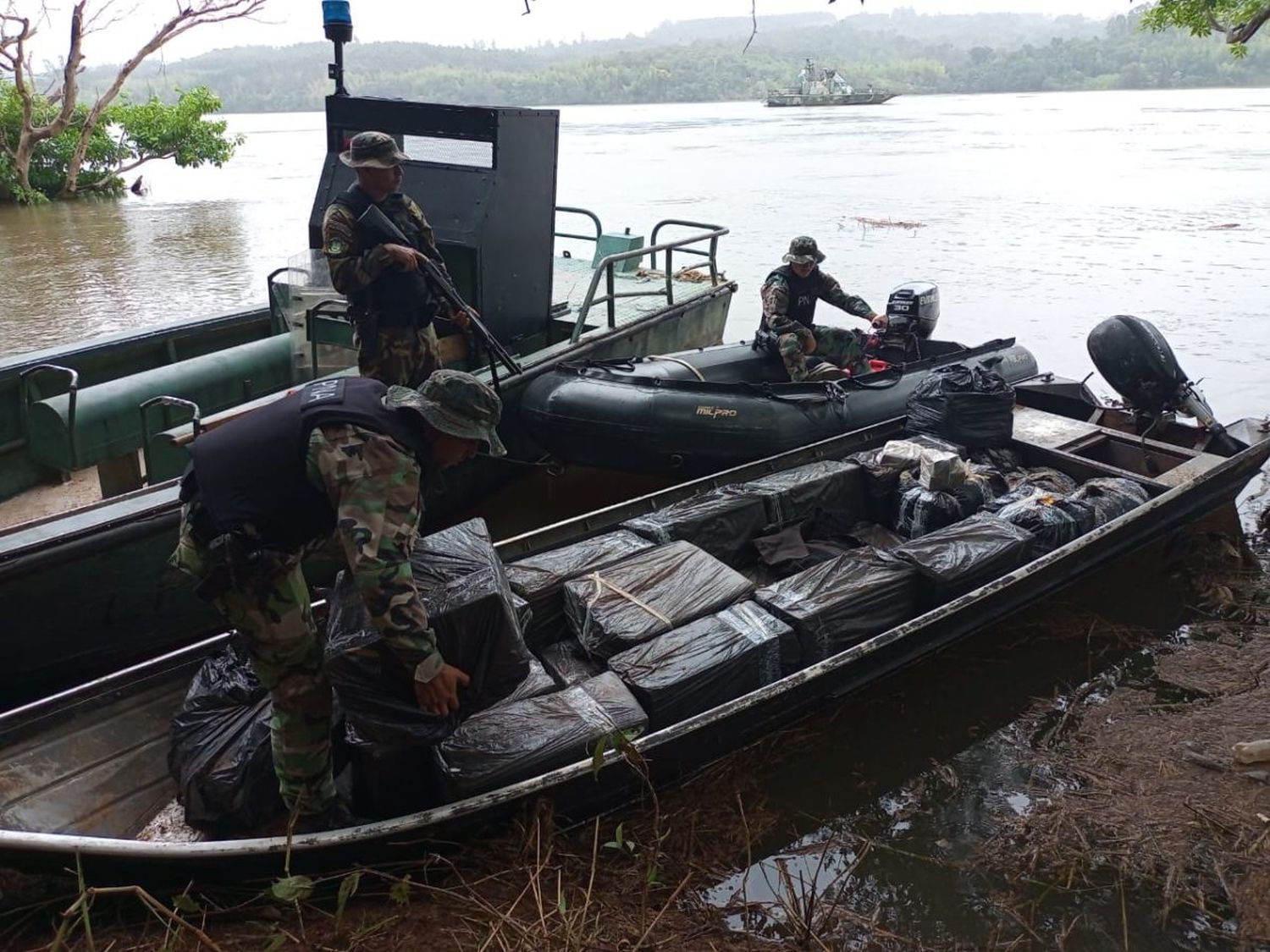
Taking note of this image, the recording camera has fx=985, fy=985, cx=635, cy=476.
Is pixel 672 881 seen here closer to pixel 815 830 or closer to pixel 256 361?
pixel 815 830

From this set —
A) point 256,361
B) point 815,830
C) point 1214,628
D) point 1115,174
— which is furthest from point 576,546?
point 1115,174

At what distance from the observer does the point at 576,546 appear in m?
4.65

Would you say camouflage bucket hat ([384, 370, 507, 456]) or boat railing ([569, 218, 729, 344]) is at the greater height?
camouflage bucket hat ([384, 370, 507, 456])

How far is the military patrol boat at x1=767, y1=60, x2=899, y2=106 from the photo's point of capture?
196ft

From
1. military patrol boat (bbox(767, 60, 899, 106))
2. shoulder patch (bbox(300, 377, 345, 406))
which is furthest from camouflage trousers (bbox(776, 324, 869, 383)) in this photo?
military patrol boat (bbox(767, 60, 899, 106))

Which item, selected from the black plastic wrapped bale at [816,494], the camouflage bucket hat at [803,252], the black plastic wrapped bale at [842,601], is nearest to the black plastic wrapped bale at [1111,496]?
the black plastic wrapped bale at [816,494]

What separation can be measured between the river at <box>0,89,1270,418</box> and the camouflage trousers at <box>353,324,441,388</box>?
4.33 ft

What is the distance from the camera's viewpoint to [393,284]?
514 cm

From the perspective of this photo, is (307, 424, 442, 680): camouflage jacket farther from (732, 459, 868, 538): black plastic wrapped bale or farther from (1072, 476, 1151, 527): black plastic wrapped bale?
(1072, 476, 1151, 527): black plastic wrapped bale

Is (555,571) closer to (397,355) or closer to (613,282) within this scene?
(397,355)

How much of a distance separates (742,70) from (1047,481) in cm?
4900

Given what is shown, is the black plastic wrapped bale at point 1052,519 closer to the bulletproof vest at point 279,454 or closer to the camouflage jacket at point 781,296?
the camouflage jacket at point 781,296

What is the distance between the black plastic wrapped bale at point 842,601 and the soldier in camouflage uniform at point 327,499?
65.1 inches

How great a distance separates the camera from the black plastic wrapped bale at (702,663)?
3.73 meters
